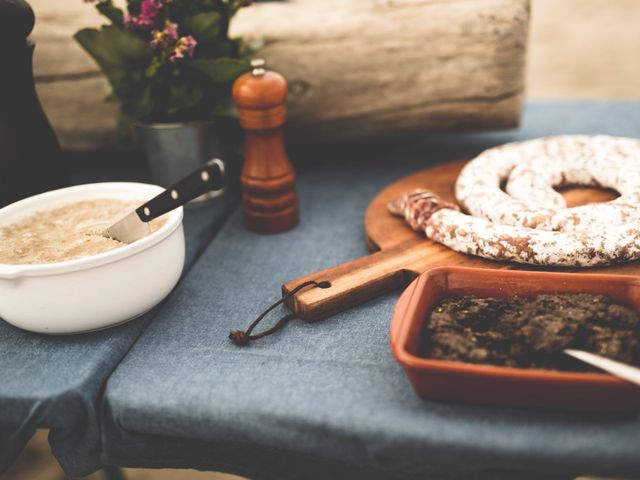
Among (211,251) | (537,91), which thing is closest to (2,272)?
(211,251)

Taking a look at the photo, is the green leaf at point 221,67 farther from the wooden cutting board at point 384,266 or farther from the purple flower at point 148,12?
the wooden cutting board at point 384,266

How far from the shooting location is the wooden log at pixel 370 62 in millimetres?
1569

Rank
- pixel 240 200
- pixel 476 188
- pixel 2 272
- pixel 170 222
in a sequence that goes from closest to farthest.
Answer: pixel 2 272 → pixel 170 222 → pixel 476 188 → pixel 240 200

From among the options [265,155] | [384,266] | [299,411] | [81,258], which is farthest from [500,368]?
[265,155]

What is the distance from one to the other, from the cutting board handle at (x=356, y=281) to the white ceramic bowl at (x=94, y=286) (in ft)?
0.74

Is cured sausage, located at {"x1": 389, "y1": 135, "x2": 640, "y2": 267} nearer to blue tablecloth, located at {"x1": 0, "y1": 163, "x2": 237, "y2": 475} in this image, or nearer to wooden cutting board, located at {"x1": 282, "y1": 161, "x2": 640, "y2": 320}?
wooden cutting board, located at {"x1": 282, "y1": 161, "x2": 640, "y2": 320}

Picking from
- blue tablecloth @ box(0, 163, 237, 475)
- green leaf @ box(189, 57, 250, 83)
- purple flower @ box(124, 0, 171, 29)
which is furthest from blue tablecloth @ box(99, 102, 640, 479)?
purple flower @ box(124, 0, 171, 29)

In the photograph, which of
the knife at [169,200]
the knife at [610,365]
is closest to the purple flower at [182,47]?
the knife at [169,200]

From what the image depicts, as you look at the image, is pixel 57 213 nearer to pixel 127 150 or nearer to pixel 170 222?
pixel 170 222

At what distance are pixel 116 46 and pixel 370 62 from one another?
0.66m

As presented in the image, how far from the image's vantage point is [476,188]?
126cm

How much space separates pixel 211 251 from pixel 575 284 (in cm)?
77

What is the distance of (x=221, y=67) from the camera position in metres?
1.33

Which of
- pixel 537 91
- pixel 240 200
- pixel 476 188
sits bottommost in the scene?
pixel 537 91
